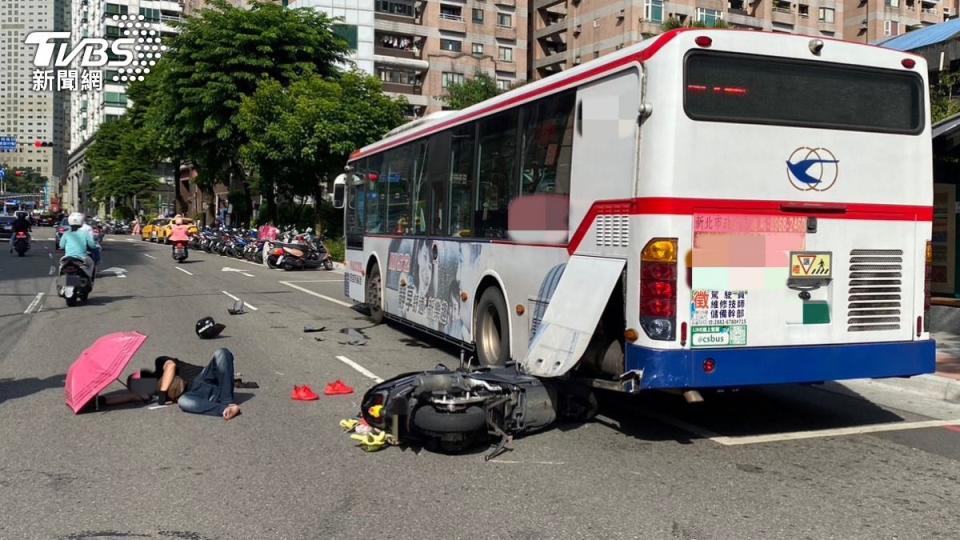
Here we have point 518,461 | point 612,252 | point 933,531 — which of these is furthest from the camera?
point 612,252

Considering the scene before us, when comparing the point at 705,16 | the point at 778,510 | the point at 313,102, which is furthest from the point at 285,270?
the point at 705,16

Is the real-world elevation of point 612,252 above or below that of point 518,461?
above

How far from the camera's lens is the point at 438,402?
249 inches

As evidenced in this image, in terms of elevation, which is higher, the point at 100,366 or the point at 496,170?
the point at 496,170

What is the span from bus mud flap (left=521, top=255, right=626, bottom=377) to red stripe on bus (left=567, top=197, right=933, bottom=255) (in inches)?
13.6

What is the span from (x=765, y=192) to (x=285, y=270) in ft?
76.7

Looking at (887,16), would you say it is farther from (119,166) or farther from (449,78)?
(119,166)

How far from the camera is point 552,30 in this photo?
72500 millimetres

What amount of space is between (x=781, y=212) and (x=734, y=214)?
0.42 m

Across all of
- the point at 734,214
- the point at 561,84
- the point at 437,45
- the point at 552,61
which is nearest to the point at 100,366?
the point at 561,84

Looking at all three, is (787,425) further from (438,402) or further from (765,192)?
(438,402)

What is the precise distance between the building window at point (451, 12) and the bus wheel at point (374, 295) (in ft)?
191

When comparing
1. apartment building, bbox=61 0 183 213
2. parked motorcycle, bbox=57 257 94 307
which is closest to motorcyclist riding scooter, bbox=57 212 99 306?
parked motorcycle, bbox=57 257 94 307

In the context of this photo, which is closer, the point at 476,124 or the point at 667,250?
the point at 667,250
